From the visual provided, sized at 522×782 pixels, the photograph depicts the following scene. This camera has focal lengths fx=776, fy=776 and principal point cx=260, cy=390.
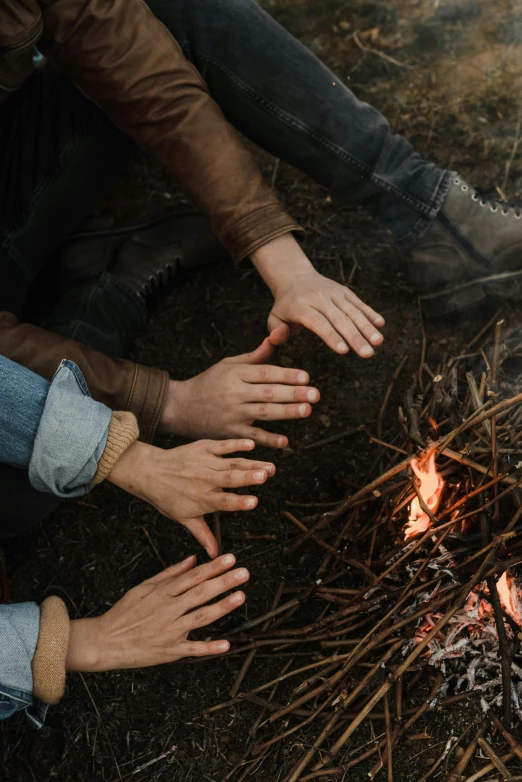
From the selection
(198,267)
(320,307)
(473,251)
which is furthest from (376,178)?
(198,267)

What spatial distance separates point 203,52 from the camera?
7.92 ft

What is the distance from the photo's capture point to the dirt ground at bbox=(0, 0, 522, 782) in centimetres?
207

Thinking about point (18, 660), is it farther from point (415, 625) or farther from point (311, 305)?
point (311, 305)

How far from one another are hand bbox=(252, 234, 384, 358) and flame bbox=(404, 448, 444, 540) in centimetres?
31

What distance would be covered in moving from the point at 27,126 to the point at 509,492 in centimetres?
188

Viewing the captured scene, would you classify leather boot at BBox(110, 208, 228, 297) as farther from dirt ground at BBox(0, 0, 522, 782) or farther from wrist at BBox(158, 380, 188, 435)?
wrist at BBox(158, 380, 188, 435)

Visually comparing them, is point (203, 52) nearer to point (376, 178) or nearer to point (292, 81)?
point (292, 81)

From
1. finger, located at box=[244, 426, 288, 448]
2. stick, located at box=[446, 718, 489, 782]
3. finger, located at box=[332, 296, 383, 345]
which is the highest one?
finger, located at box=[332, 296, 383, 345]

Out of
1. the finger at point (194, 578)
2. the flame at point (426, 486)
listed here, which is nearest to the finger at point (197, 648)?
the finger at point (194, 578)

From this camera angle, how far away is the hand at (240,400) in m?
1.99

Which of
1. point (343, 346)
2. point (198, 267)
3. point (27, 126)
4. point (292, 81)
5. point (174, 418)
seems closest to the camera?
point (343, 346)

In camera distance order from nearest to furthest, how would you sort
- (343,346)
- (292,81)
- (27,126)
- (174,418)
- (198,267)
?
(343,346) → (174,418) → (292,81) → (27,126) → (198,267)

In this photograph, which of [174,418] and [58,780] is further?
[174,418]

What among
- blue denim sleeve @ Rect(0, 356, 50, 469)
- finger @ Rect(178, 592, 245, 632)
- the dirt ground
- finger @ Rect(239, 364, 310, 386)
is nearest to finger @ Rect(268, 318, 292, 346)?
finger @ Rect(239, 364, 310, 386)
